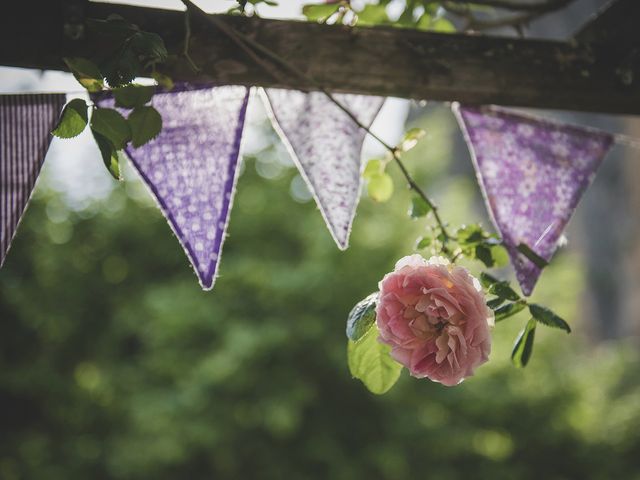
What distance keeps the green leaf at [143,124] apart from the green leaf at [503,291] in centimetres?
46

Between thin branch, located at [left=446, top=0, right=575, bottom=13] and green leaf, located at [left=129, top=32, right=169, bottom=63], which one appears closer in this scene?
green leaf, located at [left=129, top=32, right=169, bottom=63]

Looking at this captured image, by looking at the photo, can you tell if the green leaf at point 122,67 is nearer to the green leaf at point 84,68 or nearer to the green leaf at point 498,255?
the green leaf at point 84,68

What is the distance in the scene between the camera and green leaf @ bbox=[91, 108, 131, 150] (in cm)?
72

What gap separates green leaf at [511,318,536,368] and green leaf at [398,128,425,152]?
303mm

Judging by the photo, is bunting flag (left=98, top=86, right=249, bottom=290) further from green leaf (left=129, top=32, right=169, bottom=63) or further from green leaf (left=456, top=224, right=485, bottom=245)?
green leaf (left=456, top=224, right=485, bottom=245)

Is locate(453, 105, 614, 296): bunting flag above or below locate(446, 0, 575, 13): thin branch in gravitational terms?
below

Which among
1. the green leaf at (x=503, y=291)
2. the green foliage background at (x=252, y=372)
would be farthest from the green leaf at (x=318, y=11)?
the green foliage background at (x=252, y=372)

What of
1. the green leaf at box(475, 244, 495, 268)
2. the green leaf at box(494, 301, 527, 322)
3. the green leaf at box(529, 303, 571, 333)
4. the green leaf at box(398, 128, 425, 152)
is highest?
the green leaf at box(398, 128, 425, 152)

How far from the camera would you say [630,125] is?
7.77 metres

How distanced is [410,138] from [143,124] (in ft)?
1.26

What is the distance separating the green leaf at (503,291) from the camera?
0.74m

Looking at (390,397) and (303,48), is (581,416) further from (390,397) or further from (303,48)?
(303,48)

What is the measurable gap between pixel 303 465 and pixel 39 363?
2.06 meters

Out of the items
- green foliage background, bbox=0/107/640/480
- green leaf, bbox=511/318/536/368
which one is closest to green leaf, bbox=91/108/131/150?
green leaf, bbox=511/318/536/368
